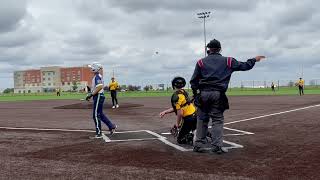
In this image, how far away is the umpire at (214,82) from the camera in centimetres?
739

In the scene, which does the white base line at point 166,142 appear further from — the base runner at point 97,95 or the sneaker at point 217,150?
the base runner at point 97,95

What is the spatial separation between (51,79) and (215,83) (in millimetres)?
162322

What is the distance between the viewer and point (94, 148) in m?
8.23

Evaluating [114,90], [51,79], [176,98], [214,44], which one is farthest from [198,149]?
[51,79]

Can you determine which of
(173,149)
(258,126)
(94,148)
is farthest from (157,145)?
(258,126)

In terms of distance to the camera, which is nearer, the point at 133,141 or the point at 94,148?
the point at 94,148

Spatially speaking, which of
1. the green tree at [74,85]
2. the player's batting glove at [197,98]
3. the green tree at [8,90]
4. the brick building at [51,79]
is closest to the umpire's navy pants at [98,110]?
the player's batting glove at [197,98]

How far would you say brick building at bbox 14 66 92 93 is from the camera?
156m

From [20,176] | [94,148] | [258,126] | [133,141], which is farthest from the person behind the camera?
[258,126]

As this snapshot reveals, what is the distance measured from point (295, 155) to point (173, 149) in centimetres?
216

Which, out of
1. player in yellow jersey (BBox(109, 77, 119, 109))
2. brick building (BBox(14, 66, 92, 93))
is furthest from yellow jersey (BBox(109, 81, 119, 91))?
brick building (BBox(14, 66, 92, 93))

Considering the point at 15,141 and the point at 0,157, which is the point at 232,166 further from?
the point at 15,141

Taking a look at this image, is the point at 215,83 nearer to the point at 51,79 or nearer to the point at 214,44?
the point at 214,44

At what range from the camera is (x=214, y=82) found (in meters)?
7.40
